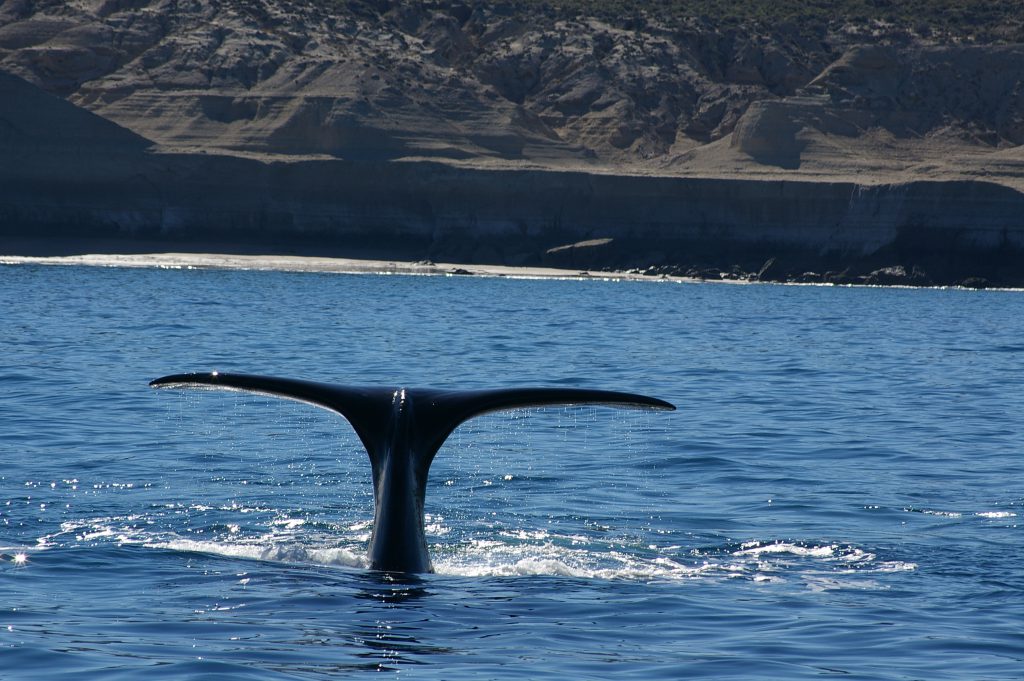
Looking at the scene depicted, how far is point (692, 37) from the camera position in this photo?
107 m

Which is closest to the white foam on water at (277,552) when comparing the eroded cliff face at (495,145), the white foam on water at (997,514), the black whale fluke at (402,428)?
the black whale fluke at (402,428)

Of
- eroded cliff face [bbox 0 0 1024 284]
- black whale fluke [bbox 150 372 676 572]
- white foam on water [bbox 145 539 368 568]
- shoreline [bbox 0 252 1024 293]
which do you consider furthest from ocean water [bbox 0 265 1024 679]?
eroded cliff face [bbox 0 0 1024 284]

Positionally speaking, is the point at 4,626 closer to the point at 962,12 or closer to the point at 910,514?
the point at 910,514

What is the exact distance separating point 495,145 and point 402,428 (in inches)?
3061

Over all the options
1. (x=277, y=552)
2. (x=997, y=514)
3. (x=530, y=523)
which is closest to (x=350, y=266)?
(x=530, y=523)

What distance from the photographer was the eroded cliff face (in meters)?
79.9

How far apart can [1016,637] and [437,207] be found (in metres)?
73.9

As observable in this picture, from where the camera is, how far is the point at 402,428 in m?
10.8

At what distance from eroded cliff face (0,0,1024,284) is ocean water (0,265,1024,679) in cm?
5112

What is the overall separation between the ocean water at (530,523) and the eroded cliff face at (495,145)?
168ft

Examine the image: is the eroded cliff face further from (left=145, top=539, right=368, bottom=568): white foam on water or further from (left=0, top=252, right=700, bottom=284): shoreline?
(left=145, top=539, right=368, bottom=568): white foam on water

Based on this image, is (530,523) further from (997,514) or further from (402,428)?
(997,514)

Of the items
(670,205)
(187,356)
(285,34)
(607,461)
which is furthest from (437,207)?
(607,461)

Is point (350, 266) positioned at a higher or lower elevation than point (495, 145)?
lower
